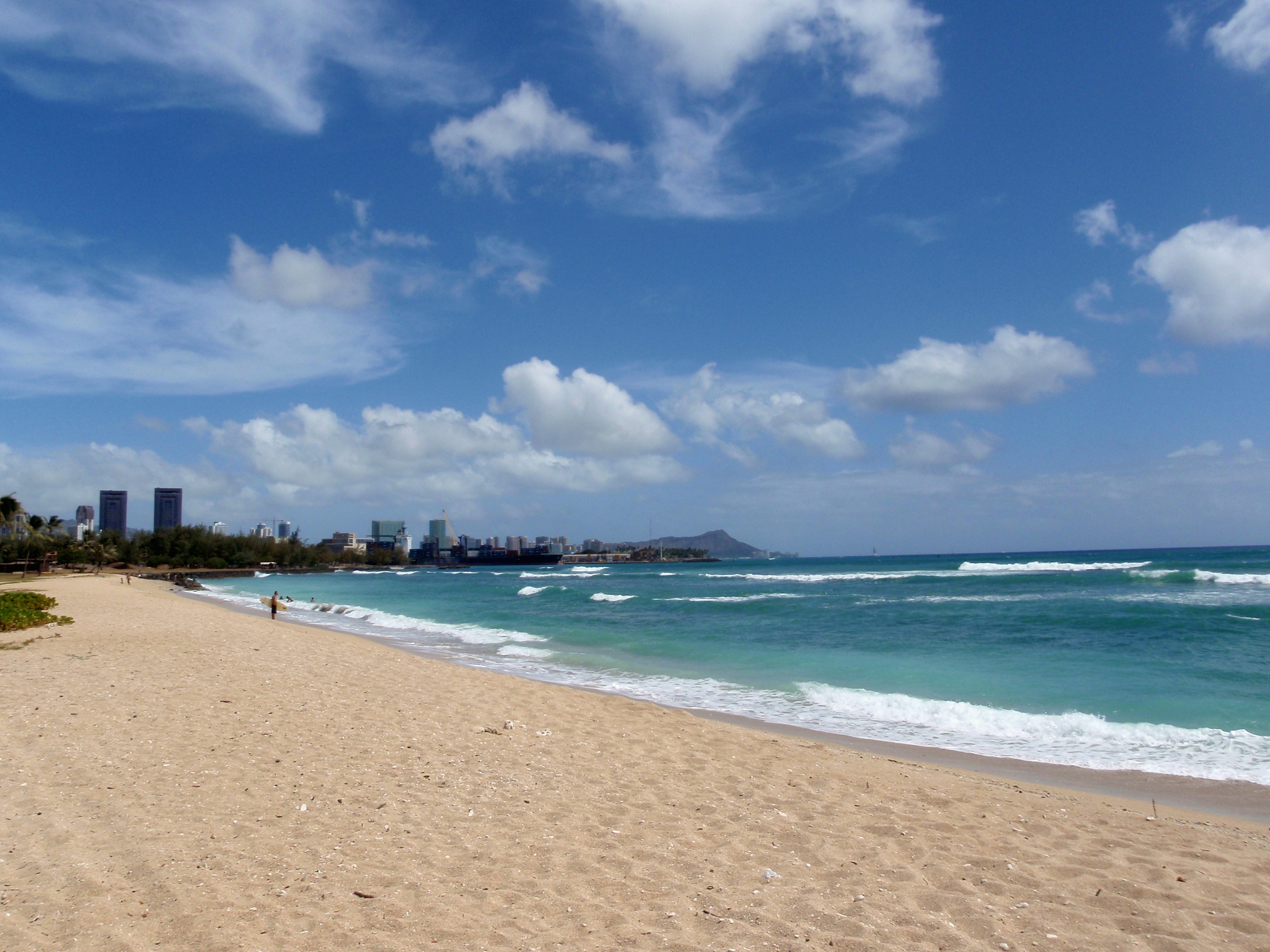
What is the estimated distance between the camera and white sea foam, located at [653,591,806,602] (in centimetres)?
3431

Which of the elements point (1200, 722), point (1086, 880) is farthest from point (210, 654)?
point (1200, 722)

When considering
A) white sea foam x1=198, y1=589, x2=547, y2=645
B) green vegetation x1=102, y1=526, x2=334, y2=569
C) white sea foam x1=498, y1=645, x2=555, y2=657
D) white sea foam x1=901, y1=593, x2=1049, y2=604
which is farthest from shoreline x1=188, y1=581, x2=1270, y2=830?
green vegetation x1=102, y1=526, x2=334, y2=569

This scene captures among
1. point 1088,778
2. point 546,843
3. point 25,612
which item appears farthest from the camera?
point 25,612

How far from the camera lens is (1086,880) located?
461 centimetres

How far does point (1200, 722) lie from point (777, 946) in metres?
9.72

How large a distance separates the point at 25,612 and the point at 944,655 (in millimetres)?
21505

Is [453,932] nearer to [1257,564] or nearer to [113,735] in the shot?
[113,735]

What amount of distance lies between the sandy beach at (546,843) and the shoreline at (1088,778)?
30 centimetres

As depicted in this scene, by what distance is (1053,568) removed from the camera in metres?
62.0

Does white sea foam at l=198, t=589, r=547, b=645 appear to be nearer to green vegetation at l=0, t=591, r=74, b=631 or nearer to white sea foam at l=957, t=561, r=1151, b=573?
green vegetation at l=0, t=591, r=74, b=631

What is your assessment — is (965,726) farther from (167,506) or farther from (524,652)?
(167,506)

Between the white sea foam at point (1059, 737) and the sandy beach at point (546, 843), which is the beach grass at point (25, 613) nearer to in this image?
the sandy beach at point (546, 843)

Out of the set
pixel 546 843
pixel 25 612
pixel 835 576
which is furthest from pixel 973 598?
pixel 25 612

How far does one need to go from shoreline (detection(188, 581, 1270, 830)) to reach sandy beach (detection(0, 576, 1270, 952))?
0.30 meters
